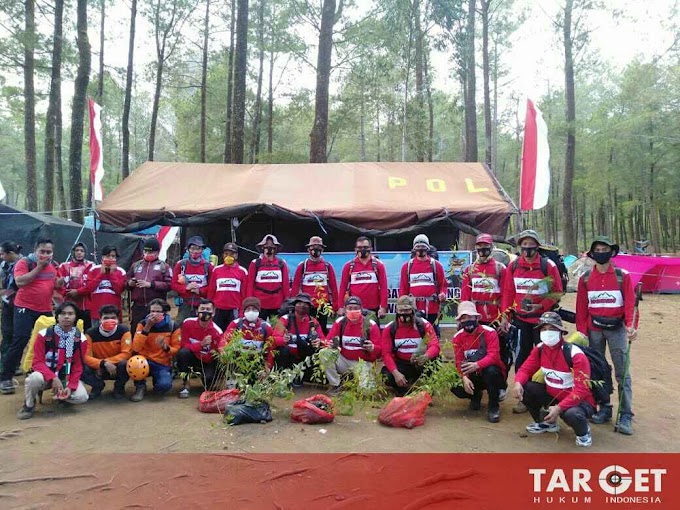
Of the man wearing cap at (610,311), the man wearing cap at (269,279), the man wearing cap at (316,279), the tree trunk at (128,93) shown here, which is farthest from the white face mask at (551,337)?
the tree trunk at (128,93)

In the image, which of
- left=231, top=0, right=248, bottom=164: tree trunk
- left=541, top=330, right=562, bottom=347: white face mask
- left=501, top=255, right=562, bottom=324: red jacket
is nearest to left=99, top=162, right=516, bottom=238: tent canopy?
left=501, top=255, right=562, bottom=324: red jacket

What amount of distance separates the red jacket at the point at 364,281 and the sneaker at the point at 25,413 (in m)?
3.58

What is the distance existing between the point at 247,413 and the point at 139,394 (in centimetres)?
152

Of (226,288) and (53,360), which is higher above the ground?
(226,288)

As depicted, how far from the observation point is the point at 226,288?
19.9 ft

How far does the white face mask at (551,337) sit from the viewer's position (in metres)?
4.07

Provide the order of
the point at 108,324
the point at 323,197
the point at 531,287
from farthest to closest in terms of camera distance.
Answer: the point at 323,197
the point at 108,324
the point at 531,287

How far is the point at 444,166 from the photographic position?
941 centimetres

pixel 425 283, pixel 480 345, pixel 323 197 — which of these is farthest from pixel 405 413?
pixel 323 197

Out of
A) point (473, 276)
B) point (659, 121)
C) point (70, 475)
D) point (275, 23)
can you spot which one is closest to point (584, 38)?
point (659, 121)

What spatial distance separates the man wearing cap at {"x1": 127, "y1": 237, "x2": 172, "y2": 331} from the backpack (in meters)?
4.58

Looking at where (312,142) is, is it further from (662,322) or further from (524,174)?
(662,322)

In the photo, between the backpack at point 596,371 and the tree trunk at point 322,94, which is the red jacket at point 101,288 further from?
the tree trunk at point 322,94

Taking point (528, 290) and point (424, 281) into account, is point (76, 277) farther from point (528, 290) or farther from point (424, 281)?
point (528, 290)
